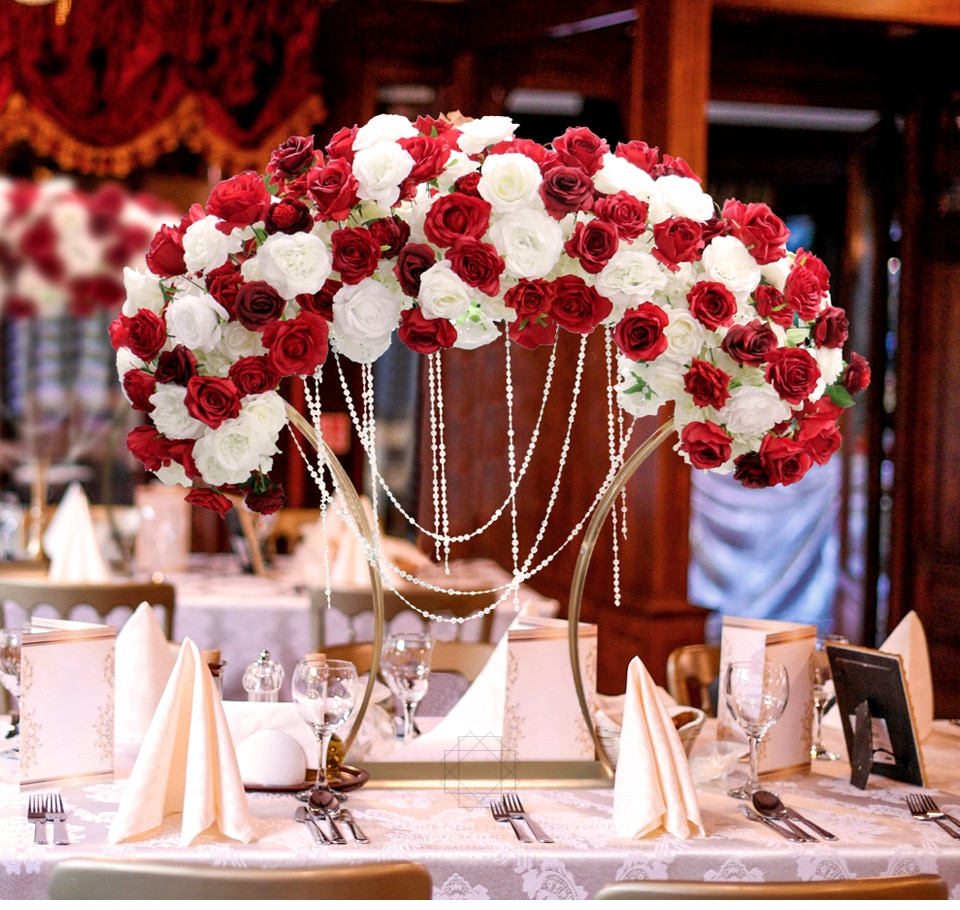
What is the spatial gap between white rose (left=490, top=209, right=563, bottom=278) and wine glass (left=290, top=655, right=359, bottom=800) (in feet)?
2.17

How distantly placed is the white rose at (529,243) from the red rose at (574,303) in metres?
0.06

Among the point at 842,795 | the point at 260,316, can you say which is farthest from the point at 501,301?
the point at 842,795

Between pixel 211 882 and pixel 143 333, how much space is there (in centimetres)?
90

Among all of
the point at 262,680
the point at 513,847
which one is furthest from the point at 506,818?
the point at 262,680

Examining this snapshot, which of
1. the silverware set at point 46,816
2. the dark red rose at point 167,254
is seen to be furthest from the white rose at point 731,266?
the silverware set at point 46,816

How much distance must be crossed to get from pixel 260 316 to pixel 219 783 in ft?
2.23

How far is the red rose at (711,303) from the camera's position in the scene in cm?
198

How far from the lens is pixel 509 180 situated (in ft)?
6.29

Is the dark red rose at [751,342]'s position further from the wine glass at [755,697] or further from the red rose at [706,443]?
the wine glass at [755,697]

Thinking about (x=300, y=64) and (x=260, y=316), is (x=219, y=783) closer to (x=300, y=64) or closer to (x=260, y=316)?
(x=260, y=316)

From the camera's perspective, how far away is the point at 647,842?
182 cm

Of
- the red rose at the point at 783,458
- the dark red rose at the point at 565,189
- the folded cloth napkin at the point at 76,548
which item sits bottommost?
the folded cloth napkin at the point at 76,548

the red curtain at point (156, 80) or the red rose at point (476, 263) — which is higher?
the red curtain at point (156, 80)

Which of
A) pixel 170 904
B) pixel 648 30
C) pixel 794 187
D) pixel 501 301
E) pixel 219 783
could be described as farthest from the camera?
pixel 794 187
